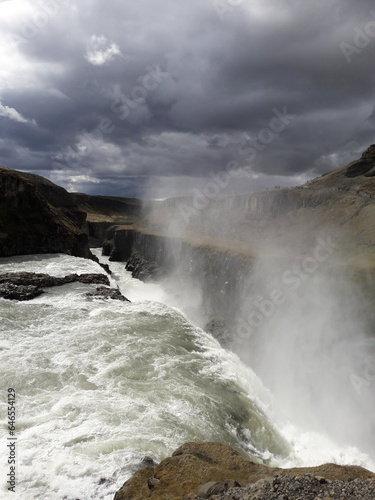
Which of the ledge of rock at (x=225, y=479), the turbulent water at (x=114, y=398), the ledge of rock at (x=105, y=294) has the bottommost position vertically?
the turbulent water at (x=114, y=398)

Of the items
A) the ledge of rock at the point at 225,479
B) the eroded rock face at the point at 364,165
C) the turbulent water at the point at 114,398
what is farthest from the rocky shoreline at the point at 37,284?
the eroded rock face at the point at 364,165

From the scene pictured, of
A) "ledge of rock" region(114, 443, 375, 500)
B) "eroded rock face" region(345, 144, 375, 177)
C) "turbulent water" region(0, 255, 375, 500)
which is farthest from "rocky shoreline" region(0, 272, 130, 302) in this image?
"eroded rock face" region(345, 144, 375, 177)

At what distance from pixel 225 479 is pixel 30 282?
1002 inches

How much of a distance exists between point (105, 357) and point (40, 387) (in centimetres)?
369

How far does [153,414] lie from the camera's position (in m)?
12.5

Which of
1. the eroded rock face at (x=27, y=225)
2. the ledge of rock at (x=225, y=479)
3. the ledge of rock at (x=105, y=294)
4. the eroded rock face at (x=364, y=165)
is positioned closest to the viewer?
the ledge of rock at (x=225, y=479)

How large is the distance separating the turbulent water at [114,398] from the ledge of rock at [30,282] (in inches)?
57.9

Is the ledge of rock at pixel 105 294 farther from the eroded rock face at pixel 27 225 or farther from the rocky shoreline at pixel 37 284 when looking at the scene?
the eroded rock face at pixel 27 225

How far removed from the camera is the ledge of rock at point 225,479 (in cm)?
639

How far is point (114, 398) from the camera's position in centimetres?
1338

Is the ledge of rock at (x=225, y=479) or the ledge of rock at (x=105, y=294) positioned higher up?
the ledge of rock at (x=225, y=479)

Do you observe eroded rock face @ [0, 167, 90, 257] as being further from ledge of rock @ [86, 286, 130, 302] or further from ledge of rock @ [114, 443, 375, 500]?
ledge of rock @ [114, 443, 375, 500]

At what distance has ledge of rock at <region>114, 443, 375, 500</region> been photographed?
21.0 ft

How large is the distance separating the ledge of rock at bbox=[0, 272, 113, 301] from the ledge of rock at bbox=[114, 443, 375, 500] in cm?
2097
